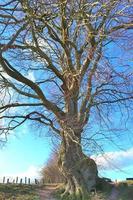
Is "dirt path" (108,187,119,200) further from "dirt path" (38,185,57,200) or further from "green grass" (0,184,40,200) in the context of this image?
"green grass" (0,184,40,200)

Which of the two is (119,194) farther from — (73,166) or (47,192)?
(47,192)

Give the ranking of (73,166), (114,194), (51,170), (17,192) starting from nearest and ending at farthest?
(73,166)
(17,192)
(114,194)
(51,170)

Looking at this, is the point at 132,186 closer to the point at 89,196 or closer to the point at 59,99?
the point at 89,196

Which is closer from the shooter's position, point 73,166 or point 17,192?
point 73,166

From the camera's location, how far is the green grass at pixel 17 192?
18670mm

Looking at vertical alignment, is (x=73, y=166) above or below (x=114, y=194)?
above

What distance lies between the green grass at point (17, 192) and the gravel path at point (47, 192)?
26 centimetres

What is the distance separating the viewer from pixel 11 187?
2030 cm

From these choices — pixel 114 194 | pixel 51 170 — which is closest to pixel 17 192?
pixel 114 194

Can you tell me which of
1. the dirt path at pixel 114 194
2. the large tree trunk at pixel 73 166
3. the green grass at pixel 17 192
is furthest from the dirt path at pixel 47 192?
the dirt path at pixel 114 194

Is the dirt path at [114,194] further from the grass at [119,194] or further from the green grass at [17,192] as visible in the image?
the green grass at [17,192]

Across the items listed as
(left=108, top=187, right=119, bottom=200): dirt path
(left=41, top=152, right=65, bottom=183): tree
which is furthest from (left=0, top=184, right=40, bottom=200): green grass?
(left=41, top=152, right=65, bottom=183): tree

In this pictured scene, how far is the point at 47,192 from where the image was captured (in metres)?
20.4

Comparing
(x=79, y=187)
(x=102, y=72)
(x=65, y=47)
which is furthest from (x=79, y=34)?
(x=79, y=187)
